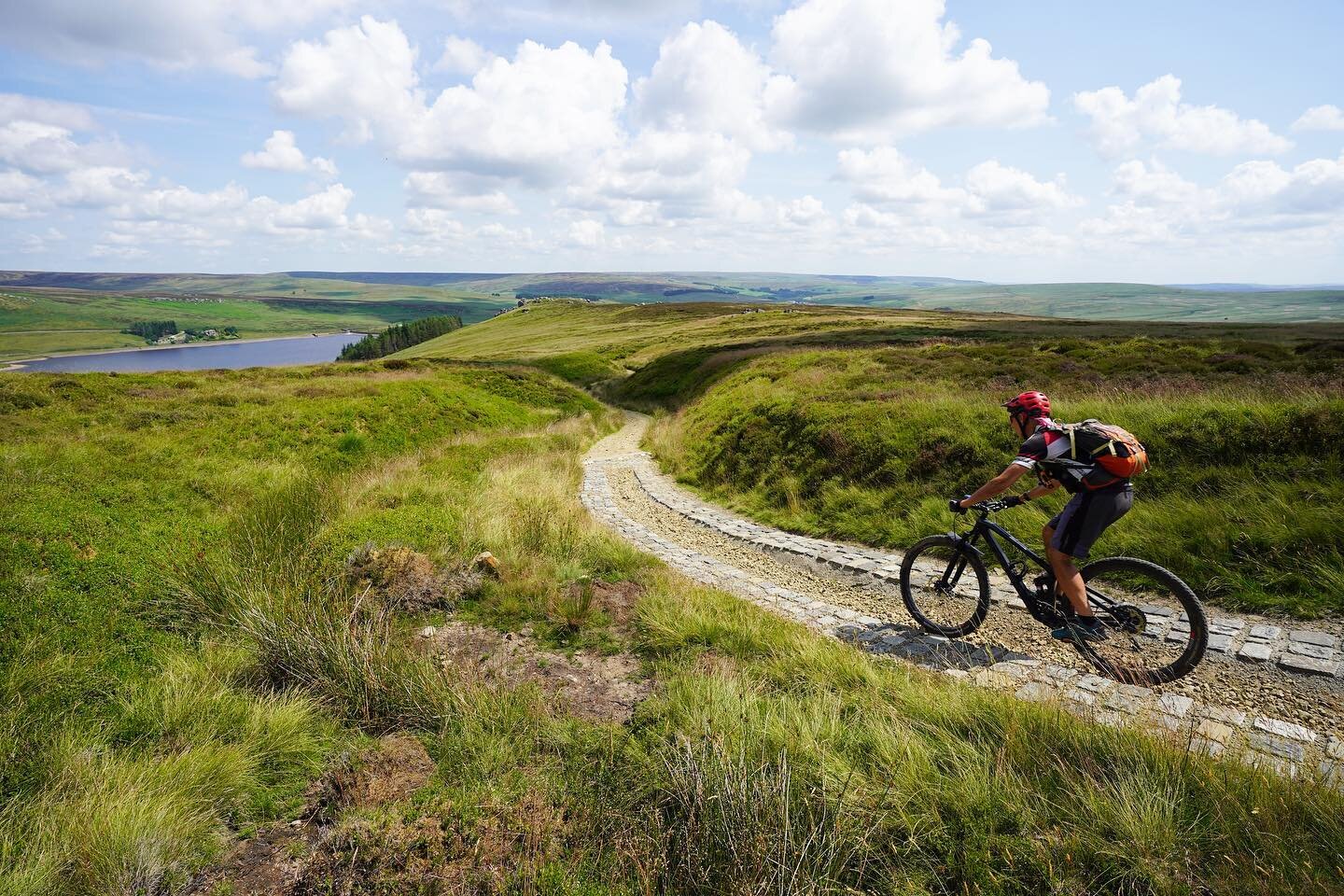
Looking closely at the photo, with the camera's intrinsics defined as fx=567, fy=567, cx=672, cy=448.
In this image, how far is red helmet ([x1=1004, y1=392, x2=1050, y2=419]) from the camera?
6.34 metres

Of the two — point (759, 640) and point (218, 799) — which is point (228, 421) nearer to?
point (218, 799)

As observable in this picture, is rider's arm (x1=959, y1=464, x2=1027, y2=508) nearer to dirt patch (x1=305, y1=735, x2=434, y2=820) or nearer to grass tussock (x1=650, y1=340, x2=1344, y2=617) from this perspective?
grass tussock (x1=650, y1=340, x2=1344, y2=617)

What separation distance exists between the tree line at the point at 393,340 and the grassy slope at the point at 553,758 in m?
144

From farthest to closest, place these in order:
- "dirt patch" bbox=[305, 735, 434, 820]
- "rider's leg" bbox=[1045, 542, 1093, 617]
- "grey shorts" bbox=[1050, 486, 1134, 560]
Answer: "rider's leg" bbox=[1045, 542, 1093, 617] < "grey shorts" bbox=[1050, 486, 1134, 560] < "dirt patch" bbox=[305, 735, 434, 820]

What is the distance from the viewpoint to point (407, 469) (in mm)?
16391

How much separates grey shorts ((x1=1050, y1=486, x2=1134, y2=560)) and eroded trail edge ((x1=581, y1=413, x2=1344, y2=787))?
1.40 m

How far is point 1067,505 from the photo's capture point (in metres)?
5.91

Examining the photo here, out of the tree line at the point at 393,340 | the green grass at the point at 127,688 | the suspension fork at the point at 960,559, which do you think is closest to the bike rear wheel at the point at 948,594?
the suspension fork at the point at 960,559

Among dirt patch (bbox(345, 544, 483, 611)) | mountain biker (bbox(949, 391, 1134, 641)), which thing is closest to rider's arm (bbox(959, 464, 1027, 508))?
mountain biker (bbox(949, 391, 1134, 641))

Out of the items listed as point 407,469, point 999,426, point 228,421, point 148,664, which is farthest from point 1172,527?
point 228,421

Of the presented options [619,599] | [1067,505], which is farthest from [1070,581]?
[619,599]

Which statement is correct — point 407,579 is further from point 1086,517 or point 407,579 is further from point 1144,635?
point 1144,635

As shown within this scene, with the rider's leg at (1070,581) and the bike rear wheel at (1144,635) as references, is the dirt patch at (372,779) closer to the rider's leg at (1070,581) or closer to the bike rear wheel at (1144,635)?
the rider's leg at (1070,581)

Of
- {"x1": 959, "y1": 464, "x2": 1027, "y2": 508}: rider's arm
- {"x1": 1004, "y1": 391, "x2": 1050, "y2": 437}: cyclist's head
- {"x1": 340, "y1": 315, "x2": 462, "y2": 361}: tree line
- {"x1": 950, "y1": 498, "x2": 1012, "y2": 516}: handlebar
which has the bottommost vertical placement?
{"x1": 340, "y1": 315, "x2": 462, "y2": 361}: tree line
